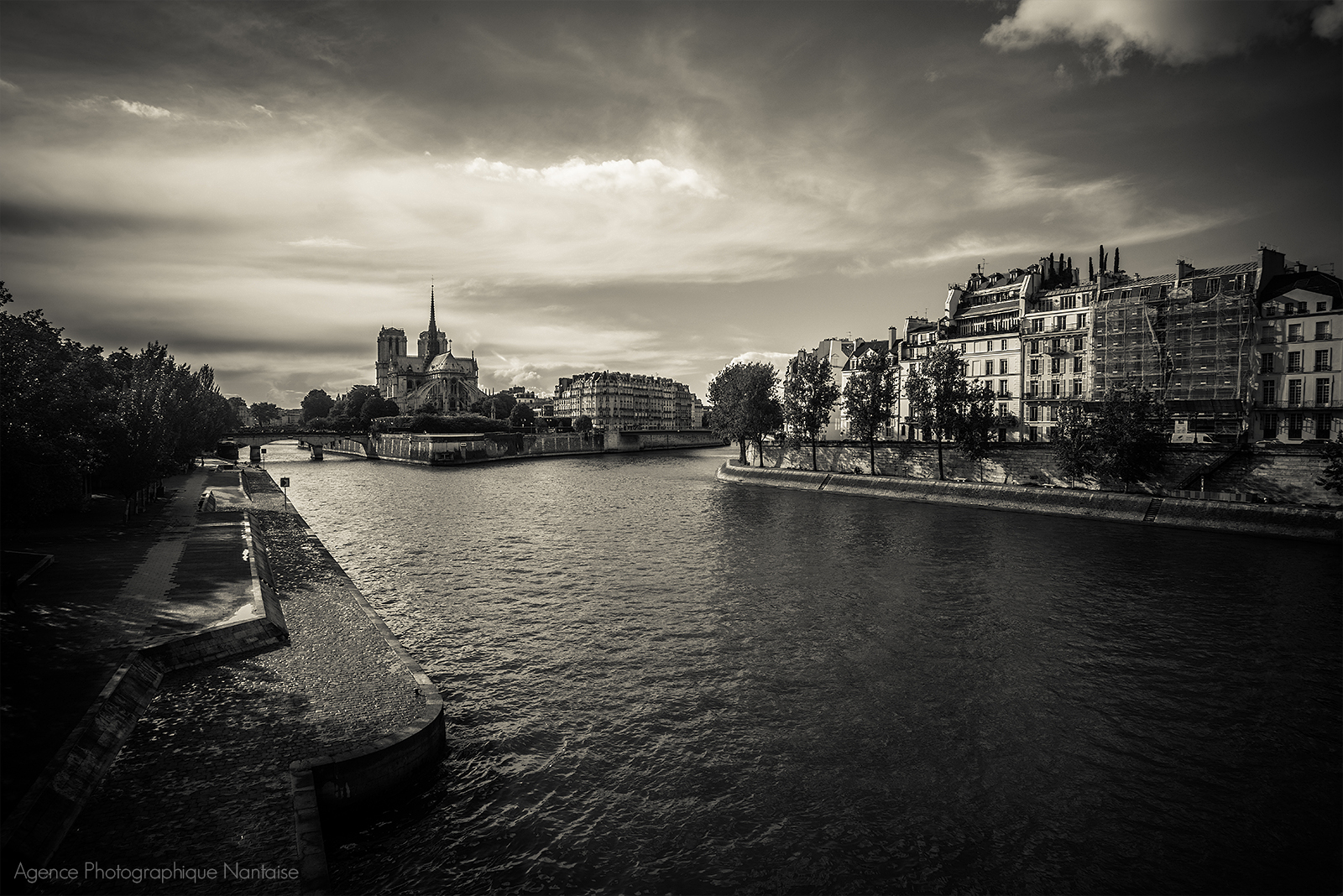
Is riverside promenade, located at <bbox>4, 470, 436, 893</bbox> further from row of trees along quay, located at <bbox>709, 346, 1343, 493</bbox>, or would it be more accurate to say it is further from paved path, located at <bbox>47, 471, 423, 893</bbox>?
row of trees along quay, located at <bbox>709, 346, 1343, 493</bbox>

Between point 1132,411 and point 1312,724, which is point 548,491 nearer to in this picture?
point 1132,411

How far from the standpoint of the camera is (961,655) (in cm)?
1850

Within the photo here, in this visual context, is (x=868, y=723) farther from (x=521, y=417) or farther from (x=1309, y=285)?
(x=521, y=417)

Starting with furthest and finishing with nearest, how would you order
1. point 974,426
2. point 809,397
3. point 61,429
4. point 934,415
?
1. point 809,397
2. point 934,415
3. point 974,426
4. point 61,429

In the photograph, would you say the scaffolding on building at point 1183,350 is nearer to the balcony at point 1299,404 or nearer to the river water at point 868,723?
the balcony at point 1299,404

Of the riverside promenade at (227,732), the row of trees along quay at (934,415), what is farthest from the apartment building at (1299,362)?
the riverside promenade at (227,732)

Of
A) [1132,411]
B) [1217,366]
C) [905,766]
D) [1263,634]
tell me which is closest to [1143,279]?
[1217,366]

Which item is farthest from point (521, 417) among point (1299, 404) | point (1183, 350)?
point (1299, 404)

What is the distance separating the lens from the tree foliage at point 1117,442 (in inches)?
1710

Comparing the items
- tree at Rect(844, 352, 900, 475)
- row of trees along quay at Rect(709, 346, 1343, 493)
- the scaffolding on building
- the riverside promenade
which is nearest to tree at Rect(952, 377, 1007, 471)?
row of trees along quay at Rect(709, 346, 1343, 493)

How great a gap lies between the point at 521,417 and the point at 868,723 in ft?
586

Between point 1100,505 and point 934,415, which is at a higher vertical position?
point 934,415

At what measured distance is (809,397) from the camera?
71125 millimetres

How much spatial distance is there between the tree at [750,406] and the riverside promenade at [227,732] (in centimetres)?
5592
